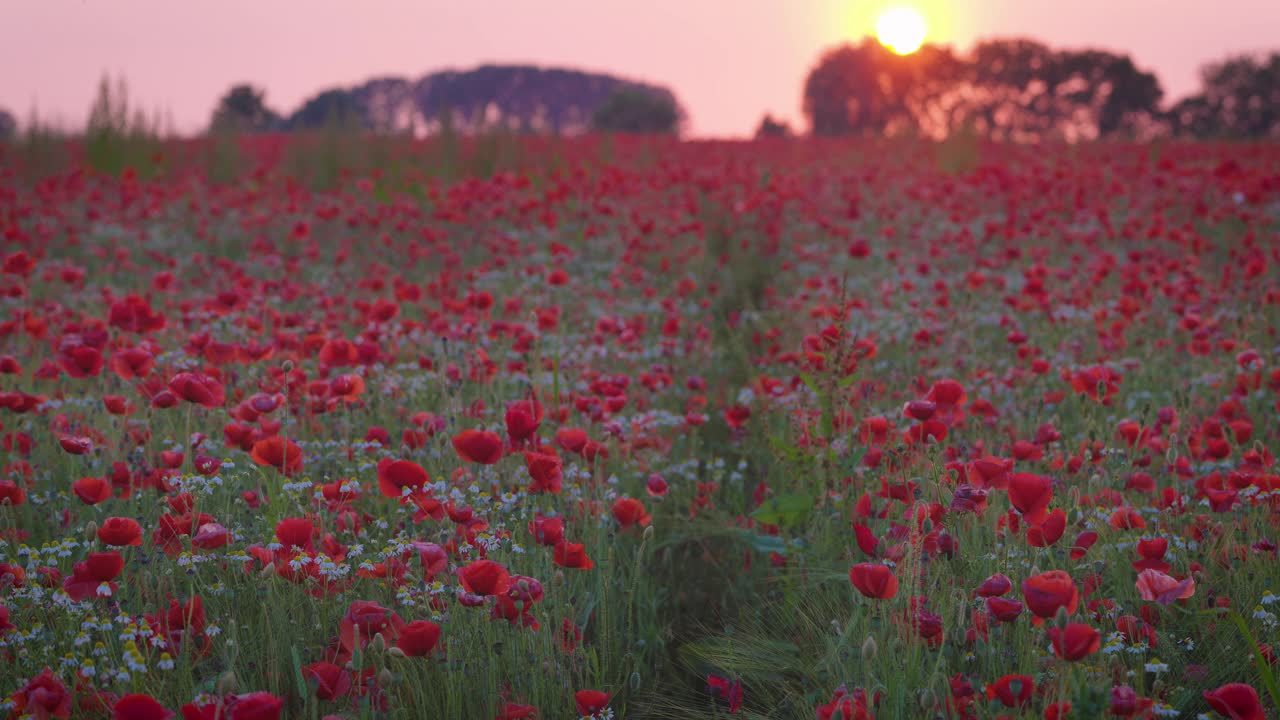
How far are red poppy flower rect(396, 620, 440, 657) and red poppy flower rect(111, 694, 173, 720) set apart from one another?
0.45 metres

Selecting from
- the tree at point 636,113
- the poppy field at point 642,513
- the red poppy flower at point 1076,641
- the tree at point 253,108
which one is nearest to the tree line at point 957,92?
the tree at point 636,113

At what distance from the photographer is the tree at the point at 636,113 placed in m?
37.4

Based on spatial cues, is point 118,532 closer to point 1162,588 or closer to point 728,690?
point 728,690

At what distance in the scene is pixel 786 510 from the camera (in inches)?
124

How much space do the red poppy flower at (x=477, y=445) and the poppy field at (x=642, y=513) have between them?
1 cm

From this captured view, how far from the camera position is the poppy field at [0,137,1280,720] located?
→ 217 cm

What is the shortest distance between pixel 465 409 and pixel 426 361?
398 mm

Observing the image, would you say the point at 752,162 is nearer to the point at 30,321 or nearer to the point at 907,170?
the point at 907,170

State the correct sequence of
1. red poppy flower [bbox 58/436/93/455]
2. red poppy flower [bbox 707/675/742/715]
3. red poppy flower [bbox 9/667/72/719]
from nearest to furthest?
1. red poppy flower [bbox 9/667/72/719]
2. red poppy flower [bbox 707/675/742/715]
3. red poppy flower [bbox 58/436/93/455]

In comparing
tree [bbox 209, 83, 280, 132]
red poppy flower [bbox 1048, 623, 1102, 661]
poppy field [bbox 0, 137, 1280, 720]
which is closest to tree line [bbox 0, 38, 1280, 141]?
tree [bbox 209, 83, 280, 132]

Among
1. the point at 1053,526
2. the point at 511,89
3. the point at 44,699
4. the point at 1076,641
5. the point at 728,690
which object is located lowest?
the point at 728,690

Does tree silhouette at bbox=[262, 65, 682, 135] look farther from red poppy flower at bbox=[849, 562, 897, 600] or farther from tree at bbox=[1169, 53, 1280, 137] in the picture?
red poppy flower at bbox=[849, 562, 897, 600]

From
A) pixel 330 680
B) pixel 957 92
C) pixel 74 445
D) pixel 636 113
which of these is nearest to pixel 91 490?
pixel 74 445

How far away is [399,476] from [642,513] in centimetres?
76
